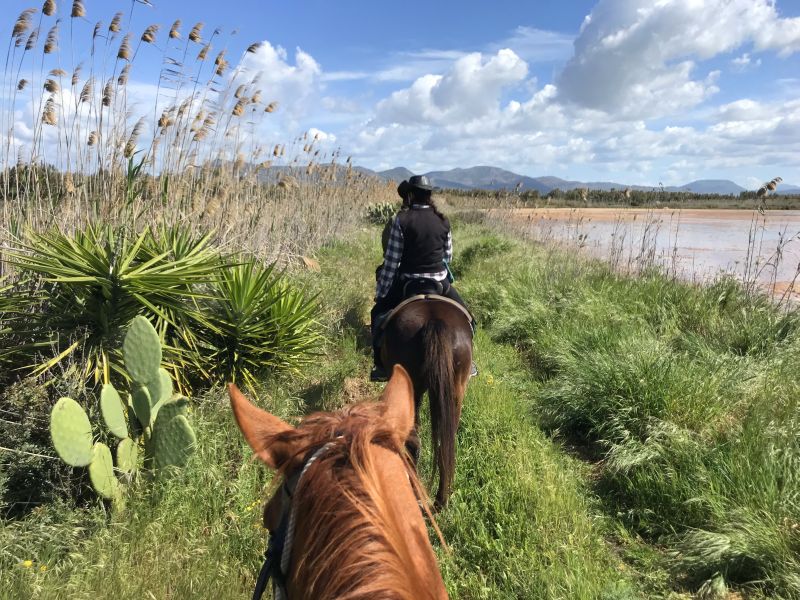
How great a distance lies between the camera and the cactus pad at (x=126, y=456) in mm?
3139

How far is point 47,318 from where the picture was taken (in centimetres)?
378

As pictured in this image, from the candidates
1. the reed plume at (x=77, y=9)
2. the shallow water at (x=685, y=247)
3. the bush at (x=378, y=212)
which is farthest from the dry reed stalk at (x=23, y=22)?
the bush at (x=378, y=212)

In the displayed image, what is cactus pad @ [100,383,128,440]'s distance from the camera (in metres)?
3.06

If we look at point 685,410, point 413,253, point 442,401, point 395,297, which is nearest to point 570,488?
point 442,401

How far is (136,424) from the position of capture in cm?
362

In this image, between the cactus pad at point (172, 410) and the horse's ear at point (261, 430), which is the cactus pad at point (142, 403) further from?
the horse's ear at point (261, 430)

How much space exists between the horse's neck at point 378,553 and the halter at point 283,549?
0.08ft

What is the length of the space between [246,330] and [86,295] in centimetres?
143

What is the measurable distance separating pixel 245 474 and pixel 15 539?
1.33 m

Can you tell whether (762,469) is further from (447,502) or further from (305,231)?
(305,231)

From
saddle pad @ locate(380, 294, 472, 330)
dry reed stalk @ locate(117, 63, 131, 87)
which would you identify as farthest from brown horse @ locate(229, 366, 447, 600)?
dry reed stalk @ locate(117, 63, 131, 87)

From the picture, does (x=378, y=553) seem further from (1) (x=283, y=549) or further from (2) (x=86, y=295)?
(2) (x=86, y=295)

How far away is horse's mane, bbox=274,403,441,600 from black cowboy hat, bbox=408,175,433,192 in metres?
3.75

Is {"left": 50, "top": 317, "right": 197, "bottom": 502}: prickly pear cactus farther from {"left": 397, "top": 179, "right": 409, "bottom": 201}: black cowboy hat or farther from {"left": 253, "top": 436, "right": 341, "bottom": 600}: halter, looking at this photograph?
{"left": 397, "top": 179, "right": 409, "bottom": 201}: black cowboy hat
